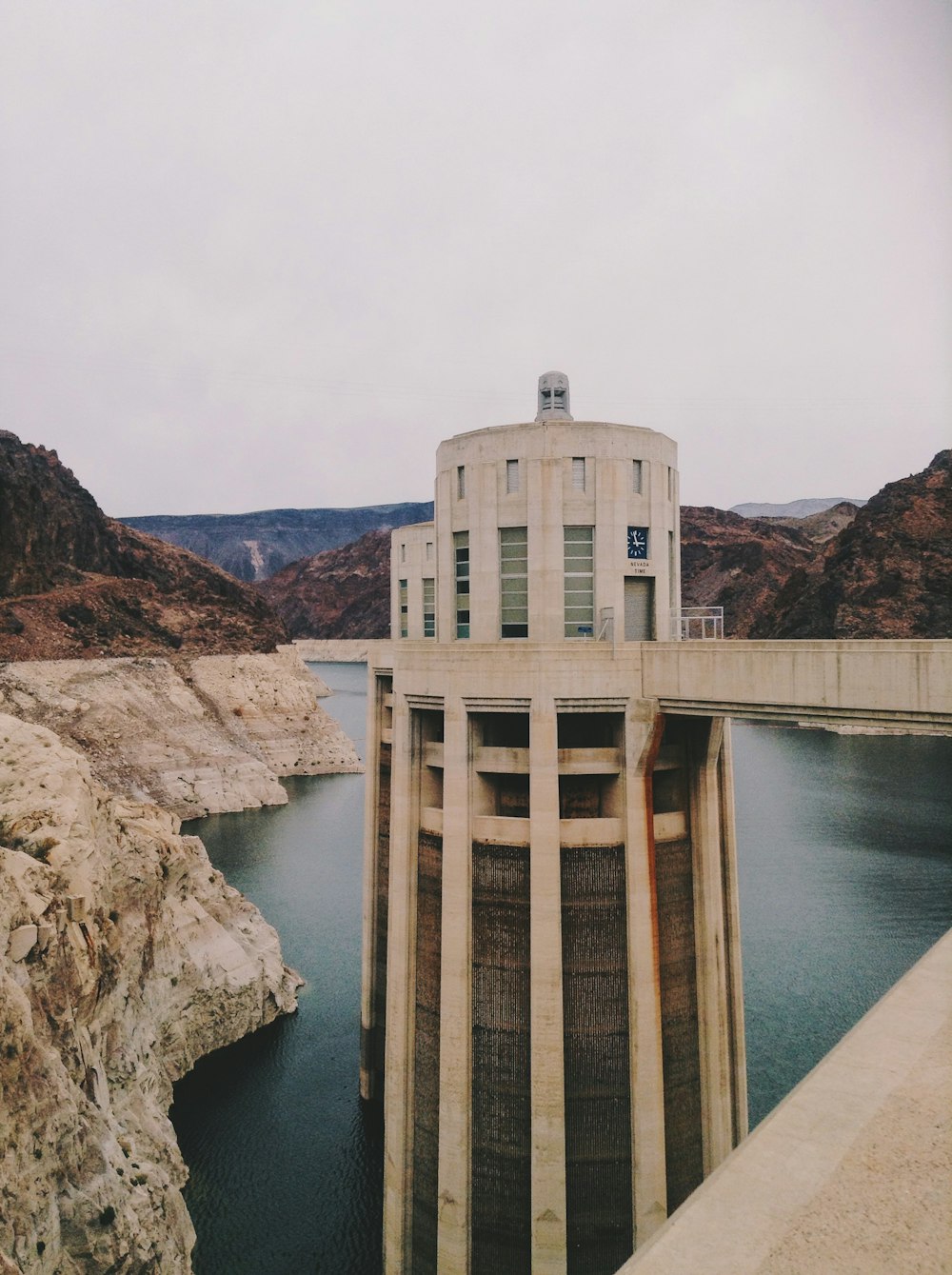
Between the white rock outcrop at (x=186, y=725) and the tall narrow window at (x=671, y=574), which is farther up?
the tall narrow window at (x=671, y=574)

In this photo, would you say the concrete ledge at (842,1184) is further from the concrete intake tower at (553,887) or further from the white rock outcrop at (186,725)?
the white rock outcrop at (186,725)

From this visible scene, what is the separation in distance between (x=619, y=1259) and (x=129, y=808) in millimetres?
25238

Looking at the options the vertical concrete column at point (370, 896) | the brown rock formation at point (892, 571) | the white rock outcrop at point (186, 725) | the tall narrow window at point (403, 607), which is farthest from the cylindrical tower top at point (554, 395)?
the brown rock formation at point (892, 571)

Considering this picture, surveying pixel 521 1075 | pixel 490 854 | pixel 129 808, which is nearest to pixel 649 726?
pixel 490 854

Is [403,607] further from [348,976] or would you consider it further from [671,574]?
[348,976]

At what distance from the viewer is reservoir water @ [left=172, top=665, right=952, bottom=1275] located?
1061 inches

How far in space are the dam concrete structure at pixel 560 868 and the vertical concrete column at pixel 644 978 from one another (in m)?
0.05

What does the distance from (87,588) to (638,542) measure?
111 metres

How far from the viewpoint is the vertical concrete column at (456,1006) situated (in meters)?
19.5

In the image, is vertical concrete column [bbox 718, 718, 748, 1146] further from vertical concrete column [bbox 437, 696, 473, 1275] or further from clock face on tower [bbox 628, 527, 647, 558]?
vertical concrete column [bbox 437, 696, 473, 1275]

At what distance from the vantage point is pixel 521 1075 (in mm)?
19516

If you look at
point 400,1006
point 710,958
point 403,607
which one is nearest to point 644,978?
point 710,958

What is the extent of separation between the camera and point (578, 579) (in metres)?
21.0

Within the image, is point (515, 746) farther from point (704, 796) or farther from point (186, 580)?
point (186, 580)
